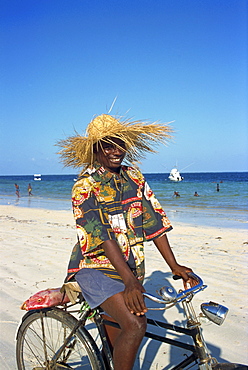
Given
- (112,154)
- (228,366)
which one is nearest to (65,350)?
(228,366)

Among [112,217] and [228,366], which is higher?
[112,217]

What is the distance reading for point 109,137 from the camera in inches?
96.3

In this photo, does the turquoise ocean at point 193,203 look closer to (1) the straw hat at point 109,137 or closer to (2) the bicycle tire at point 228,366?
(1) the straw hat at point 109,137

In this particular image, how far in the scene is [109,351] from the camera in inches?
88.3

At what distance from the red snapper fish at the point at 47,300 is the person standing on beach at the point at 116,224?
8.2 inches

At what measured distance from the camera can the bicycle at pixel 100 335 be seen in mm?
1817

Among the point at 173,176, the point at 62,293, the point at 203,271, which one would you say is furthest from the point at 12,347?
the point at 173,176

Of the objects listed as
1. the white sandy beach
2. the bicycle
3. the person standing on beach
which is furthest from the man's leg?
the white sandy beach

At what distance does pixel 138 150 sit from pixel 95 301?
3.71 feet

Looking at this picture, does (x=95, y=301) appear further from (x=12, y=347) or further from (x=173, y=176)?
(x=173, y=176)

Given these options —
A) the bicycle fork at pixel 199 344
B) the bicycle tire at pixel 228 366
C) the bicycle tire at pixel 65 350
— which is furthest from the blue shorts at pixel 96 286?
the bicycle tire at pixel 228 366

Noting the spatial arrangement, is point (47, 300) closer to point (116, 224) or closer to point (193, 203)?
point (116, 224)

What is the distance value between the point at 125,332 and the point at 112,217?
686 mm

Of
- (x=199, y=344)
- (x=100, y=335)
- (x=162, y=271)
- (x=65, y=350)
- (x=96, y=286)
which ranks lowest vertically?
(x=162, y=271)
